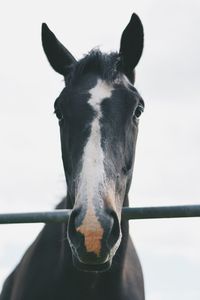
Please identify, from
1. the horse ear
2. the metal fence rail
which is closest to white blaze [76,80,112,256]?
the metal fence rail

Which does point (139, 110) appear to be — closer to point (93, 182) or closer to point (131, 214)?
point (131, 214)

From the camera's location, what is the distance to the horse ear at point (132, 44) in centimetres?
516

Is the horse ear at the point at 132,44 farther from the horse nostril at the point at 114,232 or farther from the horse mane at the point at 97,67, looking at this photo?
A: the horse nostril at the point at 114,232

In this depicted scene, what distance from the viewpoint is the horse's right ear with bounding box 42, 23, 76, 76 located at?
5477mm

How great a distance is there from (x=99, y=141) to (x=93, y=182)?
42cm

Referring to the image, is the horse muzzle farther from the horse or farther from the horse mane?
the horse mane

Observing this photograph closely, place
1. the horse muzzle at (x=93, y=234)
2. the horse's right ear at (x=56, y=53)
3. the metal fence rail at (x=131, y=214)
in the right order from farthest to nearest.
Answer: the horse's right ear at (x=56, y=53) → the metal fence rail at (x=131, y=214) → the horse muzzle at (x=93, y=234)

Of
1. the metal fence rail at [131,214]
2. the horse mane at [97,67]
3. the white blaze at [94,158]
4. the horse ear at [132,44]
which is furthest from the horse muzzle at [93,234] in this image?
the horse ear at [132,44]

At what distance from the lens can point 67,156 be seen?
451cm

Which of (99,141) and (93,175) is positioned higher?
(99,141)

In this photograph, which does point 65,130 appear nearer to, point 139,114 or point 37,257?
point 139,114

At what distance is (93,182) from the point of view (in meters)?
3.66

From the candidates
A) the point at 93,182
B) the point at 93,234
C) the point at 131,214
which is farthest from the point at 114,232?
the point at 131,214

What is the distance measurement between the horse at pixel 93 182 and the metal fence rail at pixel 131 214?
131 mm
